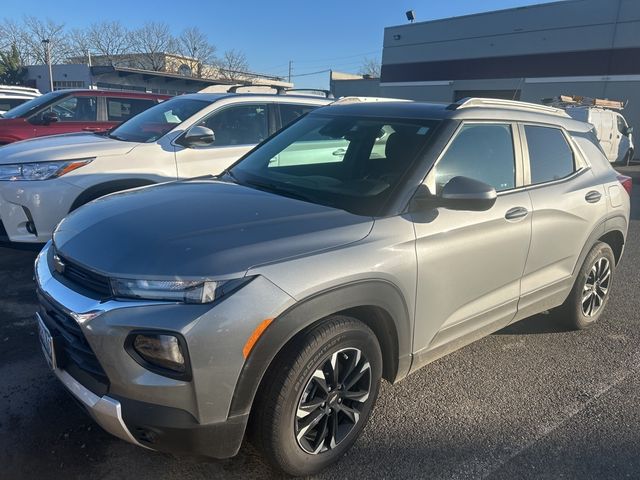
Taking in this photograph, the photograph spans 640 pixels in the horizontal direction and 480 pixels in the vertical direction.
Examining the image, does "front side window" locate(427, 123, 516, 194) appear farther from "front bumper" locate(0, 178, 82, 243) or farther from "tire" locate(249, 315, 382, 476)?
"front bumper" locate(0, 178, 82, 243)

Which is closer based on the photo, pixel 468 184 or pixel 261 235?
pixel 261 235

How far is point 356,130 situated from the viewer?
3564 mm

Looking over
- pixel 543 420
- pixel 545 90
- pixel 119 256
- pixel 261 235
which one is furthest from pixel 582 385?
pixel 545 90

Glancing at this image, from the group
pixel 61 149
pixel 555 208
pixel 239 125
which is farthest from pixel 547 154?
pixel 61 149

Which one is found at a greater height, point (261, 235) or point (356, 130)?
point (356, 130)

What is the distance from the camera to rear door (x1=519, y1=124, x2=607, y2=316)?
3600 millimetres

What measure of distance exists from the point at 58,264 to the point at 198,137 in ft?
9.40

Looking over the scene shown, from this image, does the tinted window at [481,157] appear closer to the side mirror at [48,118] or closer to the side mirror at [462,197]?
the side mirror at [462,197]

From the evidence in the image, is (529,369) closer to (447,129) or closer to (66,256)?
(447,129)

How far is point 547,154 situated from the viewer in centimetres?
384

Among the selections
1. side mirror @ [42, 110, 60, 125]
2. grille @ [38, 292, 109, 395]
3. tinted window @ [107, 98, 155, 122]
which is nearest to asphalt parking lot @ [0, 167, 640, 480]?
grille @ [38, 292, 109, 395]

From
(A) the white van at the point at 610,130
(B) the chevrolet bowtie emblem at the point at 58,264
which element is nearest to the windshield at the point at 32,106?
(B) the chevrolet bowtie emblem at the point at 58,264

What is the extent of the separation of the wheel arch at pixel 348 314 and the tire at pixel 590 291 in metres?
2.09

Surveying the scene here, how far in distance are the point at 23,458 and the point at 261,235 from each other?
1650 millimetres
